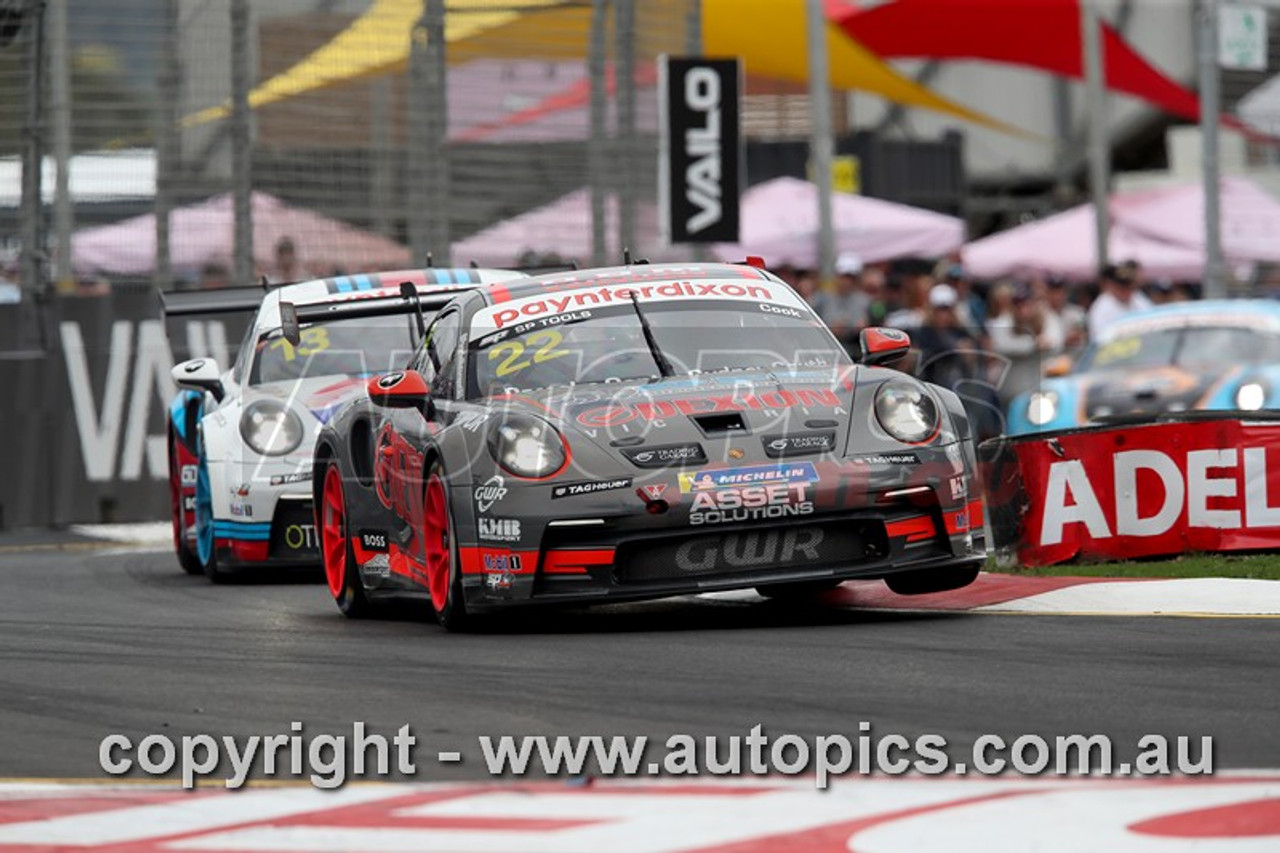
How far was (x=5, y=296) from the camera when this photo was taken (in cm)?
1886

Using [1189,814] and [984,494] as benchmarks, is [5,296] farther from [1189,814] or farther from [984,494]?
[1189,814]

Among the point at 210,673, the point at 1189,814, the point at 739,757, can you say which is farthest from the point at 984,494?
the point at 1189,814

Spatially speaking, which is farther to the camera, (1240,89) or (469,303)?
(1240,89)

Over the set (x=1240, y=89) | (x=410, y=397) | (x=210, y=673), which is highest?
(x=1240, y=89)

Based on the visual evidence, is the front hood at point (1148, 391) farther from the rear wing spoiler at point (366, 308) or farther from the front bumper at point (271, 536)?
the front bumper at point (271, 536)

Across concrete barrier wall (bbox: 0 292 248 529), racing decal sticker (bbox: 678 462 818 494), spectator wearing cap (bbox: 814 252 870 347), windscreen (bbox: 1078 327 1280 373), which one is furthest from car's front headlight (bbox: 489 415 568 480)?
spectator wearing cap (bbox: 814 252 870 347)

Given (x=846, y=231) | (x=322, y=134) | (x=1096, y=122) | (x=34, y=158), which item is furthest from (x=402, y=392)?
(x=1096, y=122)

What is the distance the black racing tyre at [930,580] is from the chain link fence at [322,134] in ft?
33.0

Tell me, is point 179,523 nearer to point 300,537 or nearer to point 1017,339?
point 300,537

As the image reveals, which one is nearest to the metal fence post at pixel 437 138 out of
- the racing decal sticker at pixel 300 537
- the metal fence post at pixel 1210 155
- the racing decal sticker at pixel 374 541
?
the racing decal sticker at pixel 300 537

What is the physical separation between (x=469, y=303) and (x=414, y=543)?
1.07 m

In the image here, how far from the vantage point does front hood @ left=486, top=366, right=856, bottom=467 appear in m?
9.20

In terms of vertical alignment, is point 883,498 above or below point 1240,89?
below

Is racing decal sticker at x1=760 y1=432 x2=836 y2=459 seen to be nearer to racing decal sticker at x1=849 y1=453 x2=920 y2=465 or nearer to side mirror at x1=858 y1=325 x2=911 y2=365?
racing decal sticker at x1=849 y1=453 x2=920 y2=465
